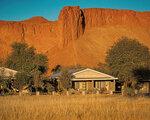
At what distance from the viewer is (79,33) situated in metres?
147

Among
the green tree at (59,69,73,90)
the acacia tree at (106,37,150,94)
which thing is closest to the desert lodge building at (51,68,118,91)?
the acacia tree at (106,37,150,94)

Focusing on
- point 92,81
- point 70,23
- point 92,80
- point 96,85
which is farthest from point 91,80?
point 70,23

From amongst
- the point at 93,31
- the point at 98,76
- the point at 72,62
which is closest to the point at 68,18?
the point at 93,31

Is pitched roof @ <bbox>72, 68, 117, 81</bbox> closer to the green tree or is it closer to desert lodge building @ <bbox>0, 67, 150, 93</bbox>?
desert lodge building @ <bbox>0, 67, 150, 93</bbox>

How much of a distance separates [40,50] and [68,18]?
1486 cm

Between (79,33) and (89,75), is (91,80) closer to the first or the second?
(89,75)

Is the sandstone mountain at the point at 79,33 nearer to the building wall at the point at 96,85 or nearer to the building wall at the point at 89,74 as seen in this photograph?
the building wall at the point at 96,85

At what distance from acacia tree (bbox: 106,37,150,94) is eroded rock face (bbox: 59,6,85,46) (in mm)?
80838

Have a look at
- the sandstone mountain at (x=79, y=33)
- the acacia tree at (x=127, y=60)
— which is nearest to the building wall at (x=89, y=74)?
the acacia tree at (x=127, y=60)

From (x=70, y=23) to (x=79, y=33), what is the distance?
455 cm

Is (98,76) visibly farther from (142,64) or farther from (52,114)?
(52,114)

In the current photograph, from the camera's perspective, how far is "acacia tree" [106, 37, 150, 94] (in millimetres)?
57594

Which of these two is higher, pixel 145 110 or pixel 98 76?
pixel 98 76

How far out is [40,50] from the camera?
500ft
